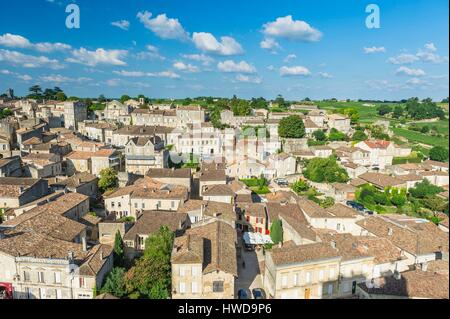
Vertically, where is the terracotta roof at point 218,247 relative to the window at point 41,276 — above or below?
above

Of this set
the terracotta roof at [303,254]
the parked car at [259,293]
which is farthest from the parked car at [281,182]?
Result: the parked car at [259,293]

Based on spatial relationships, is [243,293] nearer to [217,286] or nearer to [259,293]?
[259,293]

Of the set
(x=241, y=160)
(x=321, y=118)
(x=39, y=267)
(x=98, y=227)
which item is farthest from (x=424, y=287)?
(x=321, y=118)

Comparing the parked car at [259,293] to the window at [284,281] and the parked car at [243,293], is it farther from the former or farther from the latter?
the window at [284,281]

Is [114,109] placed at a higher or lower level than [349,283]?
higher

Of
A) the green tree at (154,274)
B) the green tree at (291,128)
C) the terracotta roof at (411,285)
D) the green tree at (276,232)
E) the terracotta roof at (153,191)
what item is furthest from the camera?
the green tree at (291,128)

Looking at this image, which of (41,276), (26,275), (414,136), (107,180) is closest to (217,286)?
(41,276)
